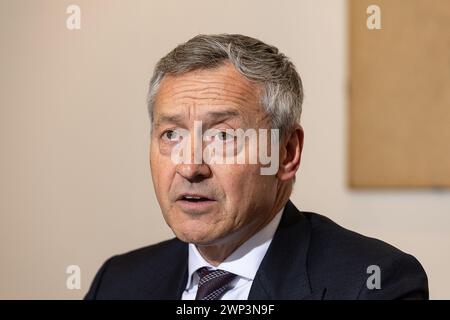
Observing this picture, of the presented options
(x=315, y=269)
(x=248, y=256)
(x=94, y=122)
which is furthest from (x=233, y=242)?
(x=94, y=122)

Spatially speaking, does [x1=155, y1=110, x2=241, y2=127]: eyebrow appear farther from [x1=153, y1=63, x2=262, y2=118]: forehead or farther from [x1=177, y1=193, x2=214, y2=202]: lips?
[x1=177, y1=193, x2=214, y2=202]: lips

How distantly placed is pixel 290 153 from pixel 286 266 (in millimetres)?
204

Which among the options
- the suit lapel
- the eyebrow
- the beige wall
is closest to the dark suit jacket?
the suit lapel

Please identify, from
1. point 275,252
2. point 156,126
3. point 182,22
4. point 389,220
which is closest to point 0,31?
point 182,22

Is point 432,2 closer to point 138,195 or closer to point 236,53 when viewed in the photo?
point 236,53

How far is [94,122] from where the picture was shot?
1.62 meters

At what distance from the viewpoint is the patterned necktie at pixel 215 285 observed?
3.66 ft

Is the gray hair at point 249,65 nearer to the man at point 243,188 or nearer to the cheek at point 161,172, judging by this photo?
the man at point 243,188

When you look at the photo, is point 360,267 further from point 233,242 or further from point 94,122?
point 94,122

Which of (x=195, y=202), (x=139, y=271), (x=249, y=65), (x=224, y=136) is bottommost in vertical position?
(x=139, y=271)

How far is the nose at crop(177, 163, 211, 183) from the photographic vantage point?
3.41 feet

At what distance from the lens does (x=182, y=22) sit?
1535mm
